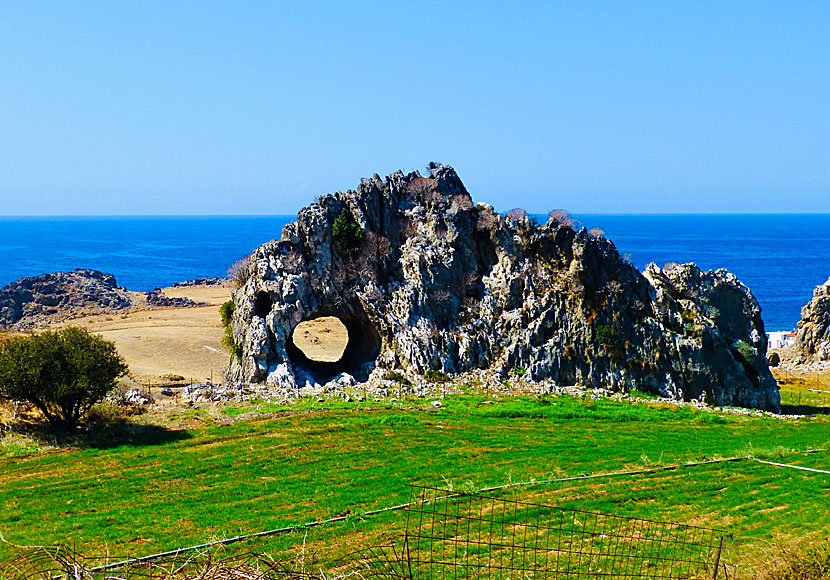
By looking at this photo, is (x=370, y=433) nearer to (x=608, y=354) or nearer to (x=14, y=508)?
(x=14, y=508)

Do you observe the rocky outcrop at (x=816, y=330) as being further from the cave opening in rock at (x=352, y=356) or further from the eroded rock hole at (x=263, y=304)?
the eroded rock hole at (x=263, y=304)

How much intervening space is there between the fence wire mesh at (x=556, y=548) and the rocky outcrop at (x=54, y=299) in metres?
76.5

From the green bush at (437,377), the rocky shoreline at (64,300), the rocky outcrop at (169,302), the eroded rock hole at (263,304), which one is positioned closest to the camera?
the green bush at (437,377)

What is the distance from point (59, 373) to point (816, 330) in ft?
219

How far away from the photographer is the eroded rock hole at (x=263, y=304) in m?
39.6

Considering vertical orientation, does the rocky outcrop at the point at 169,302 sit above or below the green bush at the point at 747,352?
below

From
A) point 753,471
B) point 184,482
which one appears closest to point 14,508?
point 184,482

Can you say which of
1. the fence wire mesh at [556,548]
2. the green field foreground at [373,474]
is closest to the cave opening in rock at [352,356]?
the green field foreground at [373,474]

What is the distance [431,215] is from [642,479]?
22.8 metres

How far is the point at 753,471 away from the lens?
24094 millimetres

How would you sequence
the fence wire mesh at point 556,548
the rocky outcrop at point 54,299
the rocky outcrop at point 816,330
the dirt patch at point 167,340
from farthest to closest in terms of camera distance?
the rocky outcrop at point 54,299 → the rocky outcrop at point 816,330 → the dirt patch at point 167,340 → the fence wire mesh at point 556,548

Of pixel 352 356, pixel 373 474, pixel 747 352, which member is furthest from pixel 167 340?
pixel 747 352

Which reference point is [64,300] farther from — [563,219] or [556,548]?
[556,548]

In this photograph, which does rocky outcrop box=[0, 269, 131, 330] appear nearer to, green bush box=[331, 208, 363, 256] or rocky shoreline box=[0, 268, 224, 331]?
rocky shoreline box=[0, 268, 224, 331]
